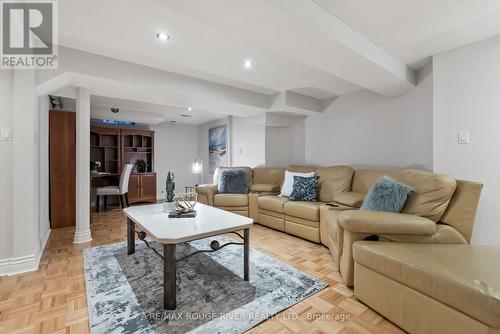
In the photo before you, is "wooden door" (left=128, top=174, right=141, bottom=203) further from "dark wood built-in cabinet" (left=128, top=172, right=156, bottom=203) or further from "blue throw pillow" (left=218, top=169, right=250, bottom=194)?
"blue throw pillow" (left=218, top=169, right=250, bottom=194)

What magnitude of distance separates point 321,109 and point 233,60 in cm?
224

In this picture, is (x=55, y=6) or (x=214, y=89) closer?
(x=55, y=6)

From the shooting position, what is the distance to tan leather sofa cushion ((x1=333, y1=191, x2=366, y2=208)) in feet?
8.85

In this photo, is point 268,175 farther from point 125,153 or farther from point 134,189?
point 125,153

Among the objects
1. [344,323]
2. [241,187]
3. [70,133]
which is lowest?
[344,323]

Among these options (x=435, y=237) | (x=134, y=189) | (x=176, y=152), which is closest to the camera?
(x=435, y=237)

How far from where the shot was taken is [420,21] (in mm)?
1843

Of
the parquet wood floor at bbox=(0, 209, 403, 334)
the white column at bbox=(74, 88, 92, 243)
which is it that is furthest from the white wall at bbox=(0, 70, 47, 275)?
the white column at bbox=(74, 88, 92, 243)

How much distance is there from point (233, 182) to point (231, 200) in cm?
39

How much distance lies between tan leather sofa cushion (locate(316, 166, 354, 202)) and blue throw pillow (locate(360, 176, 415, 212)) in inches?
42.2

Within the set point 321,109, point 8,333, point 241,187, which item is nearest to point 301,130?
point 321,109

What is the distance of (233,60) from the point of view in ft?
8.17

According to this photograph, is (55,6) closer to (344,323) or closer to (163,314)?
(163,314)

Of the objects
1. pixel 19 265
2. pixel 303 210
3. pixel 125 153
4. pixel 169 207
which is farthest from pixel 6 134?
pixel 125 153
